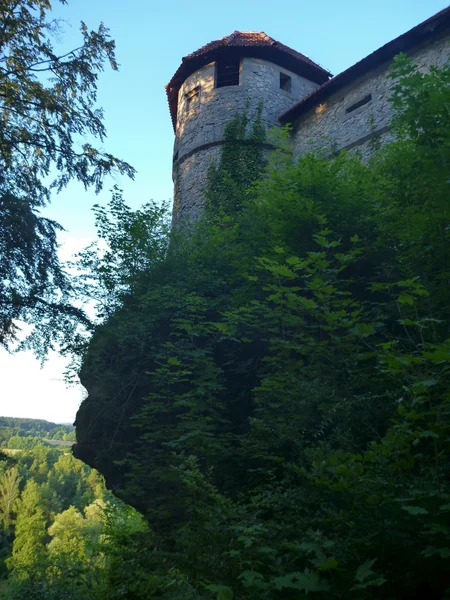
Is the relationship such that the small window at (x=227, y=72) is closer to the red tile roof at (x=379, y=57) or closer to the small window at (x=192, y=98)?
the small window at (x=192, y=98)

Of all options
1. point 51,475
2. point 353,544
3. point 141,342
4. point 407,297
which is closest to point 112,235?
point 141,342

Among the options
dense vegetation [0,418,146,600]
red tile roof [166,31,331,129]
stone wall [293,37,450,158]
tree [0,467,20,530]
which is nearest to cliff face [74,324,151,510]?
dense vegetation [0,418,146,600]

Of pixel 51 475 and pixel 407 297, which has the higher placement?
pixel 407 297

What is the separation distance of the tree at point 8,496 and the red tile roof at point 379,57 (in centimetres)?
4010

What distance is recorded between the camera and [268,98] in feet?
45.2

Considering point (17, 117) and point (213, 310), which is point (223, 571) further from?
point (17, 117)

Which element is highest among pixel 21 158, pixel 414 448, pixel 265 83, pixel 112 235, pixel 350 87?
pixel 265 83

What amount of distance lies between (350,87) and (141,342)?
921 centimetres

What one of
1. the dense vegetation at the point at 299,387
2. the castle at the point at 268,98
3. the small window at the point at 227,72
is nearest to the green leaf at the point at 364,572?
the dense vegetation at the point at 299,387

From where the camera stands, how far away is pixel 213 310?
24.2 ft

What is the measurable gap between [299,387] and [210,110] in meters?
11.9

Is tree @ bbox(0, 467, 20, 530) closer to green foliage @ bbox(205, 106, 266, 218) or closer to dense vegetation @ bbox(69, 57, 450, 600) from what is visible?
green foliage @ bbox(205, 106, 266, 218)

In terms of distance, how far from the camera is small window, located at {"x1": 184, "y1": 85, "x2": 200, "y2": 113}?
47.7 ft

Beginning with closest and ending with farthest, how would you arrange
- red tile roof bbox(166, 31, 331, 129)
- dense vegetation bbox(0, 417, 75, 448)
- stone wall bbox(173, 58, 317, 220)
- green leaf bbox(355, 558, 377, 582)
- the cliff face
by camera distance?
1. green leaf bbox(355, 558, 377, 582)
2. the cliff face
3. stone wall bbox(173, 58, 317, 220)
4. red tile roof bbox(166, 31, 331, 129)
5. dense vegetation bbox(0, 417, 75, 448)
